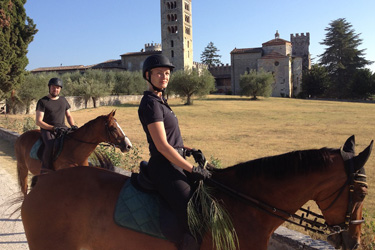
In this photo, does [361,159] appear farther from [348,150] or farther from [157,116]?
[157,116]

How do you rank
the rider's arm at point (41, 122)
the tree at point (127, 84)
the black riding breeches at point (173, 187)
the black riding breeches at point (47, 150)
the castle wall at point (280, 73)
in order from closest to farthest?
the black riding breeches at point (173, 187), the black riding breeches at point (47, 150), the rider's arm at point (41, 122), the tree at point (127, 84), the castle wall at point (280, 73)

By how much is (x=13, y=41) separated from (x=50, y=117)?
18173 mm

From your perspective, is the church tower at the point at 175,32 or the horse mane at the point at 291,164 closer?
the horse mane at the point at 291,164

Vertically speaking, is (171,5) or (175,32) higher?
(171,5)

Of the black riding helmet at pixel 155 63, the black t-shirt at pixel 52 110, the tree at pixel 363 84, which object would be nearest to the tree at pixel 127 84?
the tree at pixel 363 84

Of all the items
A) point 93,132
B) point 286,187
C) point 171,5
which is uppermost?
point 171,5

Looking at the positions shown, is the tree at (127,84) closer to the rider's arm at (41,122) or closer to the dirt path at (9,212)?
the dirt path at (9,212)

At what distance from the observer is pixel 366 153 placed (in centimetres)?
212

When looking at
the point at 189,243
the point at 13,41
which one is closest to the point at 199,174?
the point at 189,243

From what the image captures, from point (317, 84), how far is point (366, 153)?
68.0 meters

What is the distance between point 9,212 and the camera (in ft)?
18.9

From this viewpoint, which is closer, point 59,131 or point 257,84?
point 59,131

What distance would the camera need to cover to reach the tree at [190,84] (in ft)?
152

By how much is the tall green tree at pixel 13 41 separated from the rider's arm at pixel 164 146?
21.4 m
